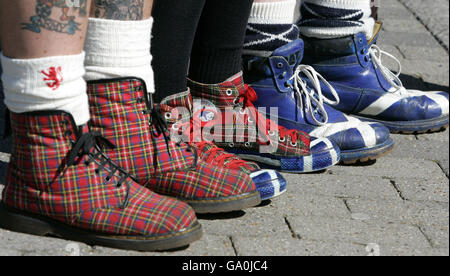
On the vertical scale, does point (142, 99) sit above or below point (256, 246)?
above

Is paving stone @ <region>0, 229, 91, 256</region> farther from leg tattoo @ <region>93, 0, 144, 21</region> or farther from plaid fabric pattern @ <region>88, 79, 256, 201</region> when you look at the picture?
leg tattoo @ <region>93, 0, 144, 21</region>

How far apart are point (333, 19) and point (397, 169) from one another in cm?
66

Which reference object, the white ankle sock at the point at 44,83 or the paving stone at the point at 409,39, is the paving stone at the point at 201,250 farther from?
the paving stone at the point at 409,39

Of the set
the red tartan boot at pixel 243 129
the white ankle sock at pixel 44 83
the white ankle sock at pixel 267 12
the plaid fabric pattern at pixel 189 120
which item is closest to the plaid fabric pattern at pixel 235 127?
the red tartan boot at pixel 243 129

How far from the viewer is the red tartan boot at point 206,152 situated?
2.06 m

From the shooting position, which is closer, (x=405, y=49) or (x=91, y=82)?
(x=91, y=82)

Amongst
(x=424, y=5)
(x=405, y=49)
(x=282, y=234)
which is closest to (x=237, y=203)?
(x=282, y=234)

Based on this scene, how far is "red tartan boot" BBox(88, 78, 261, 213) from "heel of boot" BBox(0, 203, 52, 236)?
253mm

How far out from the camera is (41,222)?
180cm

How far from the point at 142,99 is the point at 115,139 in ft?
0.42

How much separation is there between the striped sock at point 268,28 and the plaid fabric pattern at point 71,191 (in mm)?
829

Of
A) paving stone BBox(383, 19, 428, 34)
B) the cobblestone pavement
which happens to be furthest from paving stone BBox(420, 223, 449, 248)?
paving stone BBox(383, 19, 428, 34)

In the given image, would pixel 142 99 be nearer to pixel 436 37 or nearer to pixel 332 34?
pixel 332 34

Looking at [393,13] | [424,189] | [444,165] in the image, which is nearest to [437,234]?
[424,189]
